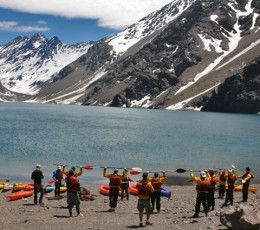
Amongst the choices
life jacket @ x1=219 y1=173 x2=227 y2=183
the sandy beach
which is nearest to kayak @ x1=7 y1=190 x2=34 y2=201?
the sandy beach

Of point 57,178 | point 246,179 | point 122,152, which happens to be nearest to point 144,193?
point 246,179

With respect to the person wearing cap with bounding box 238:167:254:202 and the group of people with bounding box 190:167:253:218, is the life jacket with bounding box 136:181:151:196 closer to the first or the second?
the group of people with bounding box 190:167:253:218

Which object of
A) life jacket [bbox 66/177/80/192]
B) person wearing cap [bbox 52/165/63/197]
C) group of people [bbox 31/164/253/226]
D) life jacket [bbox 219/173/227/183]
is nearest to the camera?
group of people [bbox 31/164/253/226]

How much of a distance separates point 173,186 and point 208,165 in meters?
19.3

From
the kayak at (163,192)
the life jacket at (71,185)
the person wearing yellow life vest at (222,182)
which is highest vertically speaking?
the life jacket at (71,185)

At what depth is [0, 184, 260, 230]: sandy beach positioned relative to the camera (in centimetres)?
2438

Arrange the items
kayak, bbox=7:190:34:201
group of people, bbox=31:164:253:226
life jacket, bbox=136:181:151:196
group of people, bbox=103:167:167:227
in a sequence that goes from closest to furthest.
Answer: life jacket, bbox=136:181:151:196
group of people, bbox=103:167:167:227
group of people, bbox=31:164:253:226
kayak, bbox=7:190:34:201

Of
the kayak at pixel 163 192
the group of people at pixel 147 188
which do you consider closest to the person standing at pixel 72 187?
the group of people at pixel 147 188

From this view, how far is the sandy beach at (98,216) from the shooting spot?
24375 millimetres

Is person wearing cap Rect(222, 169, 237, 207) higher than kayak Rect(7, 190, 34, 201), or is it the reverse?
person wearing cap Rect(222, 169, 237, 207)

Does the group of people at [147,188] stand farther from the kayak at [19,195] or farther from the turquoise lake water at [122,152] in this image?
the turquoise lake water at [122,152]

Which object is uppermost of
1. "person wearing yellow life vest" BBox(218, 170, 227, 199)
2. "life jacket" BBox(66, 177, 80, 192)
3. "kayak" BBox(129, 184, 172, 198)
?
"life jacket" BBox(66, 177, 80, 192)

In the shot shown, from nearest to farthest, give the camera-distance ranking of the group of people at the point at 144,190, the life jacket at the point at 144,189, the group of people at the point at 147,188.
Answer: the life jacket at the point at 144,189, the group of people at the point at 144,190, the group of people at the point at 147,188

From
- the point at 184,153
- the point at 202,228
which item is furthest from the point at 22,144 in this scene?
the point at 202,228
